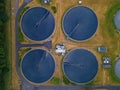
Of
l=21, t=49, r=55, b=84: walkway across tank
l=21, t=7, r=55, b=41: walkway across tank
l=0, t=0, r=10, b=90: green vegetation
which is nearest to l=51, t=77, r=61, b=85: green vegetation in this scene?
l=21, t=49, r=55, b=84: walkway across tank

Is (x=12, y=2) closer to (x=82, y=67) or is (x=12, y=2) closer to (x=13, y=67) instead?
(x=13, y=67)

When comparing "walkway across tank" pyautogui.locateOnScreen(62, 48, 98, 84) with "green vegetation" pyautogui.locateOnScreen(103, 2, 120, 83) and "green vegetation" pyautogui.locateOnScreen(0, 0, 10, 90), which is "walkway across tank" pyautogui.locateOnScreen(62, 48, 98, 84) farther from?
"green vegetation" pyautogui.locateOnScreen(0, 0, 10, 90)

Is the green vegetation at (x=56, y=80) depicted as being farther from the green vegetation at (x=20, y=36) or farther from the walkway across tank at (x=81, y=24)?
the green vegetation at (x=20, y=36)

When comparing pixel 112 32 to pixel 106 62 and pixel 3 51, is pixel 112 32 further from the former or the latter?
pixel 3 51

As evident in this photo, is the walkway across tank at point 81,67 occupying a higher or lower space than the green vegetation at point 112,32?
lower

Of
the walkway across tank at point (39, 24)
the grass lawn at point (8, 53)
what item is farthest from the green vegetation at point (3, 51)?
the walkway across tank at point (39, 24)
